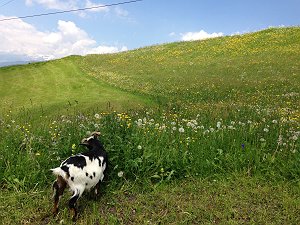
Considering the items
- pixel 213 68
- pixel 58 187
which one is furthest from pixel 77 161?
pixel 213 68

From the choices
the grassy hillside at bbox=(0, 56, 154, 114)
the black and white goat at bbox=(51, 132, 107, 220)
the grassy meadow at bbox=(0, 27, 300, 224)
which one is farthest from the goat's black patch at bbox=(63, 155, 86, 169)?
the grassy hillside at bbox=(0, 56, 154, 114)

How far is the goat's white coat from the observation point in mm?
5284

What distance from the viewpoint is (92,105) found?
61.0 feet

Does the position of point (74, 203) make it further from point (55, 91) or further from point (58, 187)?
point (55, 91)

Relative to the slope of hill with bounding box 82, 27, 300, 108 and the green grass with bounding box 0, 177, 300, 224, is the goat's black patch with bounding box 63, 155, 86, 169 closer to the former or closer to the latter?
the green grass with bounding box 0, 177, 300, 224

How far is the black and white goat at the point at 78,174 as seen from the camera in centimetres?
530

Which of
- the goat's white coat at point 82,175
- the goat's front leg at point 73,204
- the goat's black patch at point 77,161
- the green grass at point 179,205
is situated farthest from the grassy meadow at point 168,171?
the goat's black patch at point 77,161

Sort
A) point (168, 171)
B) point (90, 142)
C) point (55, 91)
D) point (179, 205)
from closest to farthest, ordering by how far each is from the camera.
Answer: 1. point (179, 205)
2. point (90, 142)
3. point (168, 171)
4. point (55, 91)

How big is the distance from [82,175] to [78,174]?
8 centimetres

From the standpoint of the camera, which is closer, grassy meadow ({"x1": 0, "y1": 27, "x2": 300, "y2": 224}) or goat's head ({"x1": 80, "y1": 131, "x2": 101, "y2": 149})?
grassy meadow ({"x1": 0, "y1": 27, "x2": 300, "y2": 224})

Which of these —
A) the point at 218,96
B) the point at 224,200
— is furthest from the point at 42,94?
the point at 224,200

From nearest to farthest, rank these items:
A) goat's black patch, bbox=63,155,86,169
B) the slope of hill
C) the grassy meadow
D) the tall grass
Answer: goat's black patch, bbox=63,155,86,169
the grassy meadow
the tall grass
the slope of hill

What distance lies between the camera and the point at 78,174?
536cm

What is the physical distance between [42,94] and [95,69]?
44.2 ft
